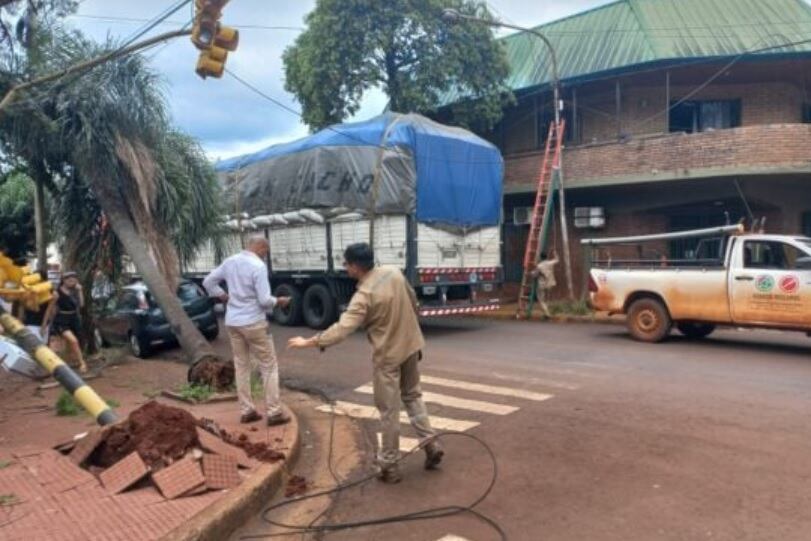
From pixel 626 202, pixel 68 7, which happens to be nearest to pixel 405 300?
pixel 68 7

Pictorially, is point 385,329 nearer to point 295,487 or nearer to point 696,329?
point 295,487

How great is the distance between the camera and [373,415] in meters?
7.52

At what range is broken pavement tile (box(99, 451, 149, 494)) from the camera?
4.76 meters

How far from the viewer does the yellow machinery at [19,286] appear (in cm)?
589

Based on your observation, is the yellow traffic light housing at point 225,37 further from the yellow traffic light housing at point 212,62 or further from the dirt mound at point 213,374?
the dirt mound at point 213,374

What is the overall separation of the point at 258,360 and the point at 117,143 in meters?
4.95

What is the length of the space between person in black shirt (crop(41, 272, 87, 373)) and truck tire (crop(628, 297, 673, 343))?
8733 mm

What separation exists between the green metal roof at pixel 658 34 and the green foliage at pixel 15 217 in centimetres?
1450

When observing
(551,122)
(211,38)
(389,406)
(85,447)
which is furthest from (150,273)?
(551,122)

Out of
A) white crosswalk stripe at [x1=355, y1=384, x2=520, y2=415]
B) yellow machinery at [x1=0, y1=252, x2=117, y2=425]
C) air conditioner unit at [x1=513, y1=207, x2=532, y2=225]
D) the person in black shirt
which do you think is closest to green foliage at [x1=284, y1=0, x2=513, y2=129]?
air conditioner unit at [x1=513, y1=207, x2=532, y2=225]

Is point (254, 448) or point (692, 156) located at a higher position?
point (692, 156)

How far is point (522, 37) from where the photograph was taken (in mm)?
21000

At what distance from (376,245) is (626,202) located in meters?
8.15

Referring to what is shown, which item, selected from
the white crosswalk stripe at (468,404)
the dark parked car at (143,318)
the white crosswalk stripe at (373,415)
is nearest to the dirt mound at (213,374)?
the white crosswalk stripe at (373,415)
